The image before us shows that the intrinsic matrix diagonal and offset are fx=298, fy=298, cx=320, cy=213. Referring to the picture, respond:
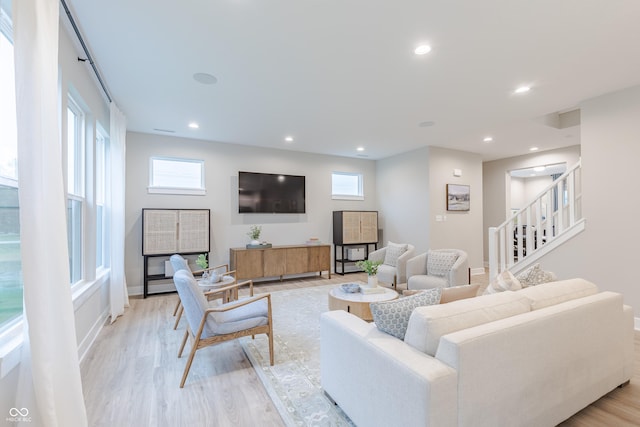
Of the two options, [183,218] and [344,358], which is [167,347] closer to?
[344,358]

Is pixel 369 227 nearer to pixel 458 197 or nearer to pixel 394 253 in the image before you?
pixel 394 253

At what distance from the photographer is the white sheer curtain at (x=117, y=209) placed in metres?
3.85

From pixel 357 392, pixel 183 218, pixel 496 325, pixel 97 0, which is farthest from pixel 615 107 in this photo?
pixel 183 218

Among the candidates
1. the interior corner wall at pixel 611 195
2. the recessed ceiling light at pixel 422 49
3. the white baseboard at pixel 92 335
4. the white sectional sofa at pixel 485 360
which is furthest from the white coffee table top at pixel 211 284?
the interior corner wall at pixel 611 195

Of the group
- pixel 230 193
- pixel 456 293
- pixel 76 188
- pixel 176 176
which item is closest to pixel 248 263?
pixel 230 193

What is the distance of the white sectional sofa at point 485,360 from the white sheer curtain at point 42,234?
56.2 inches

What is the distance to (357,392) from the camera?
1.71 meters

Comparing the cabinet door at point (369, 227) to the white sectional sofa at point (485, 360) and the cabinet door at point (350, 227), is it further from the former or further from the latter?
the white sectional sofa at point (485, 360)

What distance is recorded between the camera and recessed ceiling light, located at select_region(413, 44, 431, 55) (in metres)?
2.57

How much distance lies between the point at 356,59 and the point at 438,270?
123 inches

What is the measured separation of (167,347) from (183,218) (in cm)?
261

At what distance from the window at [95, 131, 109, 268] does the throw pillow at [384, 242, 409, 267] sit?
434cm

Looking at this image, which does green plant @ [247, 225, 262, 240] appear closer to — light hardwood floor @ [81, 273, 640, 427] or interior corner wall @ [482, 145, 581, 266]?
light hardwood floor @ [81, 273, 640, 427]

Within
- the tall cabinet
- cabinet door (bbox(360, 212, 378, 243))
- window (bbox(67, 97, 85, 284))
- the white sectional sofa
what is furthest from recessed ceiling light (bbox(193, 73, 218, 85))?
cabinet door (bbox(360, 212, 378, 243))
